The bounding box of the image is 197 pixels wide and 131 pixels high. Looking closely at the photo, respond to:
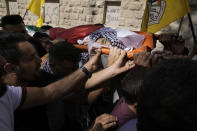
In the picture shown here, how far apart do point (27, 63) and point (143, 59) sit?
2.91ft

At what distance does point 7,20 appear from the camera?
301cm

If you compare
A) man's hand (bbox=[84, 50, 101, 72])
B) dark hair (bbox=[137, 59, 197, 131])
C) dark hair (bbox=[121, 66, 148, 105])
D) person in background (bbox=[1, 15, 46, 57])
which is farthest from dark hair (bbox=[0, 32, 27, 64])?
person in background (bbox=[1, 15, 46, 57])

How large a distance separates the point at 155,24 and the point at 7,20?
236 centimetres

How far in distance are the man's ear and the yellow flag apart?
1486mm

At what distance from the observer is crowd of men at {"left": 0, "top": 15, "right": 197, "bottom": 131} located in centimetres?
49

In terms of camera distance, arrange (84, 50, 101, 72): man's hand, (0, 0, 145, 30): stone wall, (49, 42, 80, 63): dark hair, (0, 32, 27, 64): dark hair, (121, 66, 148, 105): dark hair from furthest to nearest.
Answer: (0, 0, 145, 30): stone wall, (49, 42, 80, 63): dark hair, (84, 50, 101, 72): man's hand, (0, 32, 27, 64): dark hair, (121, 66, 148, 105): dark hair

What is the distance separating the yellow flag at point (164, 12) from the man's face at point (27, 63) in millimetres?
1331

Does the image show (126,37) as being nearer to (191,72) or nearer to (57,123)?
(57,123)

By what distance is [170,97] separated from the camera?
1.58ft

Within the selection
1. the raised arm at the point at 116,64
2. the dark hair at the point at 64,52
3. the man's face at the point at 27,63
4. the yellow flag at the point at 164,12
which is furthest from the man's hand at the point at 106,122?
the yellow flag at the point at 164,12

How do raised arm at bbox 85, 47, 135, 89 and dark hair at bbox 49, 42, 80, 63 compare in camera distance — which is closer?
raised arm at bbox 85, 47, 135, 89

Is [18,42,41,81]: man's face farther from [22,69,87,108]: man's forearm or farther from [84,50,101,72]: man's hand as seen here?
[84,50,101,72]: man's hand

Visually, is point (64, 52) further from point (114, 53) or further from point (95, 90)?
point (114, 53)

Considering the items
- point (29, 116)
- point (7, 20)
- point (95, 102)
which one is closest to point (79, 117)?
point (95, 102)
